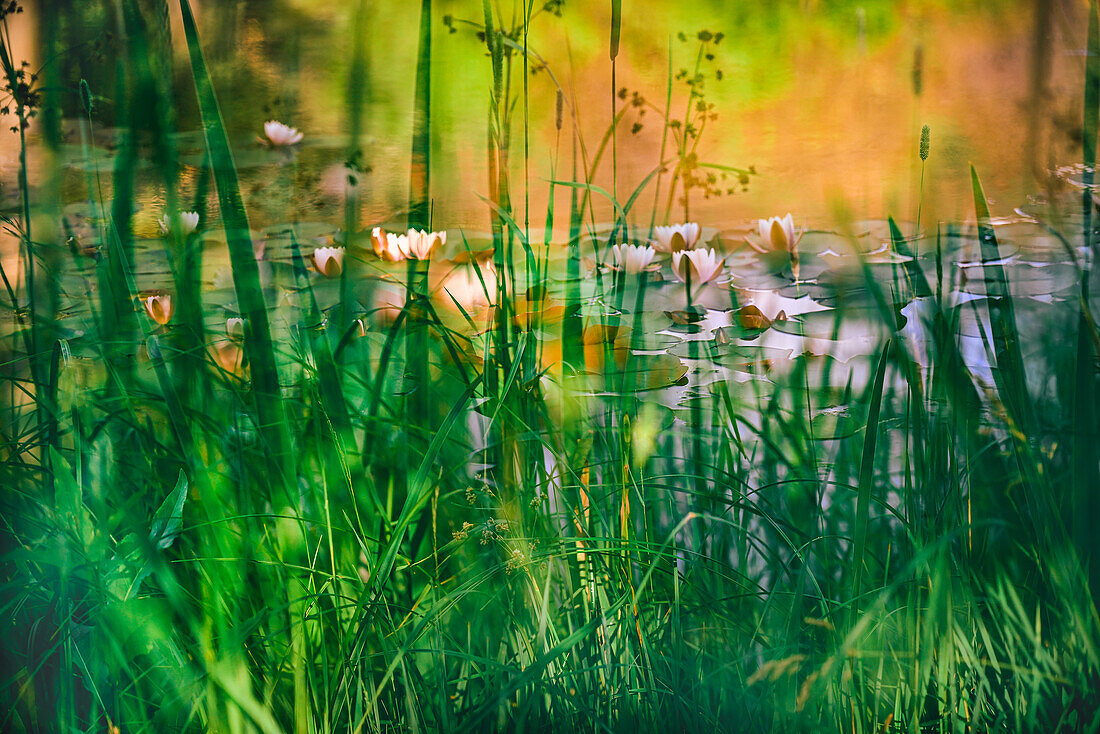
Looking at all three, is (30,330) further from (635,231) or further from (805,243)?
(805,243)

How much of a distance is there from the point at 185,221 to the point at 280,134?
130 millimetres

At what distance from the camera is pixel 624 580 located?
0.59m

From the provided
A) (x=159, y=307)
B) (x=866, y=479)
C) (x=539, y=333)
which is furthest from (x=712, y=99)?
(x=159, y=307)

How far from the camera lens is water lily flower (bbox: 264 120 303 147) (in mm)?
602

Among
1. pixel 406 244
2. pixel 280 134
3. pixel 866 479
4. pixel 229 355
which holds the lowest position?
pixel 866 479

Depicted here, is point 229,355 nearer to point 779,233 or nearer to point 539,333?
point 539,333

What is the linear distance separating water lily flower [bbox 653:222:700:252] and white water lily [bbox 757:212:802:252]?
0.06 meters

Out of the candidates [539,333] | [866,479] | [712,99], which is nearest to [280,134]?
[539,333]

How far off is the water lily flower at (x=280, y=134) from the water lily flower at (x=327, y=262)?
0.35 ft

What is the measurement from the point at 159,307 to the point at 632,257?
48 cm

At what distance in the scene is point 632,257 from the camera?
2.01 ft

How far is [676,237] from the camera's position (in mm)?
609

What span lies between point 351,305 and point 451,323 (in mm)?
102

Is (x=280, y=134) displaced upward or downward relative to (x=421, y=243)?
upward
